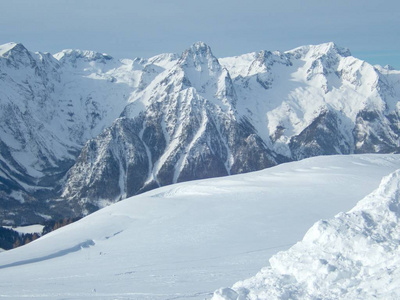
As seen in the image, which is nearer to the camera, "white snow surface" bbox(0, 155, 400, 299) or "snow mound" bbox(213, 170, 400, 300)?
"snow mound" bbox(213, 170, 400, 300)

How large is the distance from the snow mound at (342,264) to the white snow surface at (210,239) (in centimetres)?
5

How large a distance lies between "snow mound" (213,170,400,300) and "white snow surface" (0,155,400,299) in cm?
5

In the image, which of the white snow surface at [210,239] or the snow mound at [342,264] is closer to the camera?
the snow mound at [342,264]

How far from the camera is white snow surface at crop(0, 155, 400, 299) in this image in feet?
60.7

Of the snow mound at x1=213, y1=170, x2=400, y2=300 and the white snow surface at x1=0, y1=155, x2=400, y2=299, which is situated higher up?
the snow mound at x1=213, y1=170, x2=400, y2=300

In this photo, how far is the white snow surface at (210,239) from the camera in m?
18.5

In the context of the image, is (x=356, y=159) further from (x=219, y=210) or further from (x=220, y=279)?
(x=220, y=279)

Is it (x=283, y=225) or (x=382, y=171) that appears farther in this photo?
→ (x=382, y=171)

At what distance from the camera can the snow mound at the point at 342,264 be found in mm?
15914

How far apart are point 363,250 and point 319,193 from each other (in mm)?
31300

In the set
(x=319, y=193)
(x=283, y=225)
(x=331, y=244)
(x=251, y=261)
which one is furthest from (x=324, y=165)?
(x=331, y=244)

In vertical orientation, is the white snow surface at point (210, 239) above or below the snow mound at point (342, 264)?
below

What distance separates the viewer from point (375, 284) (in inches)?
612

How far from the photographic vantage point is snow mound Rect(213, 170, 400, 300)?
15.9 m
